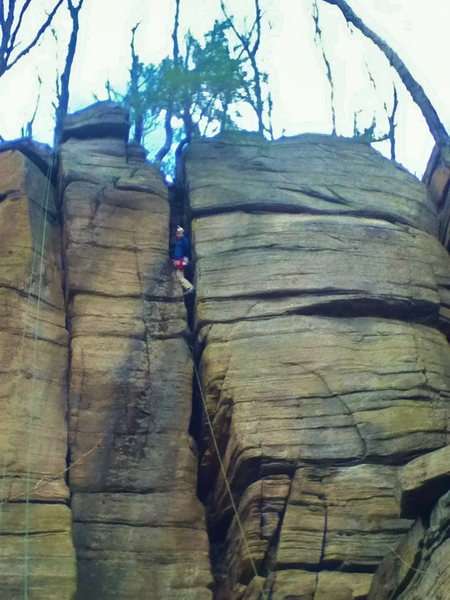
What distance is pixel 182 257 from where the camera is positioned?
13.8 m

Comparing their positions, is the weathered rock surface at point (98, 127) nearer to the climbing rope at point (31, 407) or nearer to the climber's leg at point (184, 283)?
the climbing rope at point (31, 407)

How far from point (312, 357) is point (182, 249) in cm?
320

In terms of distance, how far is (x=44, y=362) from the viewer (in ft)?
39.5

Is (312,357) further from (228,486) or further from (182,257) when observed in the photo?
(182,257)

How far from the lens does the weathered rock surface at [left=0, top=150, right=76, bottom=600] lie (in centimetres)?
978

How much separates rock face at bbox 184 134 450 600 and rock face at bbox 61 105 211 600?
0.47m

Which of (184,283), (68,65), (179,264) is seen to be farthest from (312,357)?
(68,65)

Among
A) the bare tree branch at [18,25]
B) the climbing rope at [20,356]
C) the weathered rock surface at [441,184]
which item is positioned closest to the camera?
the climbing rope at [20,356]

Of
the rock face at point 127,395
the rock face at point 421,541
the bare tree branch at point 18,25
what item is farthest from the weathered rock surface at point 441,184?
the bare tree branch at point 18,25

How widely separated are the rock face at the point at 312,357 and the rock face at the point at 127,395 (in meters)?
0.47

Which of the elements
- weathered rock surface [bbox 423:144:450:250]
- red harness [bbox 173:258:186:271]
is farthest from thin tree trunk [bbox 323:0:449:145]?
red harness [bbox 173:258:186:271]

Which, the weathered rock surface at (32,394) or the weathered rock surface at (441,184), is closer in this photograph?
the weathered rock surface at (32,394)

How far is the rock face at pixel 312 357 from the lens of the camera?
10156mm

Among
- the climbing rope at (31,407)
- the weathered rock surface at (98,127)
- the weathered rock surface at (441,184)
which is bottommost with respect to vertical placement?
the climbing rope at (31,407)
